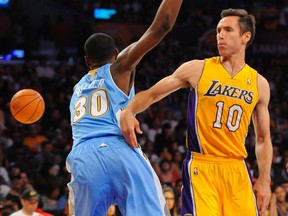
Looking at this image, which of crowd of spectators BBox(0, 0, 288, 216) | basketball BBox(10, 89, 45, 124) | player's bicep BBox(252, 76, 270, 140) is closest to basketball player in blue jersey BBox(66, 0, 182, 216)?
player's bicep BBox(252, 76, 270, 140)

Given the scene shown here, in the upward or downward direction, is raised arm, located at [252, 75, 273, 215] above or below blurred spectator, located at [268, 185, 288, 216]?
above

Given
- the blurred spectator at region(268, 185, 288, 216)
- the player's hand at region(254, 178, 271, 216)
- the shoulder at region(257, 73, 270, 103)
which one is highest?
the shoulder at region(257, 73, 270, 103)

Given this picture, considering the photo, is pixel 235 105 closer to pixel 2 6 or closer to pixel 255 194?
pixel 255 194

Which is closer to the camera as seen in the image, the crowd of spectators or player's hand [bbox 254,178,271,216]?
player's hand [bbox 254,178,271,216]

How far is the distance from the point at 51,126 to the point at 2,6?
20.8 feet

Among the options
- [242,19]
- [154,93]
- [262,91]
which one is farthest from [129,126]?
[242,19]

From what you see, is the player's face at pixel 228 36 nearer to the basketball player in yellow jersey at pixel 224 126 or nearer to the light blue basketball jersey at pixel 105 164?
the basketball player in yellow jersey at pixel 224 126

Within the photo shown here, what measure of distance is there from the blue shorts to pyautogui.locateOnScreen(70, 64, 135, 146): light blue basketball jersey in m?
0.09

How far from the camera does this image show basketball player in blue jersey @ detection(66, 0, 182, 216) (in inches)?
180

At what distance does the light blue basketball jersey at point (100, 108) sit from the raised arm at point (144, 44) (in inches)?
2.8

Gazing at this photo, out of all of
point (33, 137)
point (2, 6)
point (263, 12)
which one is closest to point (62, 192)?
point (33, 137)

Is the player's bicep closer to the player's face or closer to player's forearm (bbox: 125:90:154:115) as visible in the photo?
the player's face

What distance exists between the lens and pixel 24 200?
830cm

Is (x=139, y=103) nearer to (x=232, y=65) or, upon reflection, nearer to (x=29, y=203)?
(x=232, y=65)
